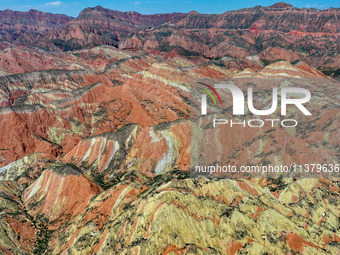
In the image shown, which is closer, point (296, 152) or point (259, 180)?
point (259, 180)

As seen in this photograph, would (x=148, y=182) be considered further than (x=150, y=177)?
No

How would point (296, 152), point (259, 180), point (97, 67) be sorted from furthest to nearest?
point (97, 67)
point (296, 152)
point (259, 180)

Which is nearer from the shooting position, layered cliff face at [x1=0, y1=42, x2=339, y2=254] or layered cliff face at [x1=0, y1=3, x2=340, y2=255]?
layered cliff face at [x1=0, y1=42, x2=339, y2=254]

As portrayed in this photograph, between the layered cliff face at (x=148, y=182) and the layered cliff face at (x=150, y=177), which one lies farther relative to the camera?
the layered cliff face at (x=150, y=177)

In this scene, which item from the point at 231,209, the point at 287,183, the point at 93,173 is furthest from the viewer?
the point at 93,173

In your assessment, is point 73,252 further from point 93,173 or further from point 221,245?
point 93,173

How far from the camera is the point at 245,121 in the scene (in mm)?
67875

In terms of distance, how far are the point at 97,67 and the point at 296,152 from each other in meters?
132

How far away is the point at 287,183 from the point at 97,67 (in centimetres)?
13887

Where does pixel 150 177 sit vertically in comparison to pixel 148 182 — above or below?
below

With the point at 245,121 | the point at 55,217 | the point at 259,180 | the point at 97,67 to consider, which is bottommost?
the point at 55,217

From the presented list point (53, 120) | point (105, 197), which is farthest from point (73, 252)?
point (53, 120)

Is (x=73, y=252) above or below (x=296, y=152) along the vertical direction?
below

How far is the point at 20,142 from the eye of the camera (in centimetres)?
7481
